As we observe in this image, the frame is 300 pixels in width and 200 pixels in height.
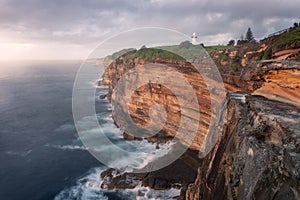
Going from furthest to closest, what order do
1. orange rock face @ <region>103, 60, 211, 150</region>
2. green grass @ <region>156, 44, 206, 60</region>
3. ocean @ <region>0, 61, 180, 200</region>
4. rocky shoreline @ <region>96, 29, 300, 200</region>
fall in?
green grass @ <region>156, 44, 206, 60</region> → orange rock face @ <region>103, 60, 211, 150</region> → ocean @ <region>0, 61, 180, 200</region> → rocky shoreline @ <region>96, 29, 300, 200</region>

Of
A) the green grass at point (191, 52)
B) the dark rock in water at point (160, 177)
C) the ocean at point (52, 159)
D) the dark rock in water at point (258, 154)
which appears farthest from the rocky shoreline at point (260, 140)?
the green grass at point (191, 52)

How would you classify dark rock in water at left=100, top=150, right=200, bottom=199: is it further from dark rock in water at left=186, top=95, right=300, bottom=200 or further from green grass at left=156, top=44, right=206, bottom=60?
dark rock in water at left=186, top=95, right=300, bottom=200

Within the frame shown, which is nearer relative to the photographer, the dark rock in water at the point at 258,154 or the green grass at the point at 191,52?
the dark rock in water at the point at 258,154

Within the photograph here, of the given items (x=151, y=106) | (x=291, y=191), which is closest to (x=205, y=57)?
(x=151, y=106)

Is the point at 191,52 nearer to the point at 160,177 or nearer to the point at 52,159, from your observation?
the point at 160,177

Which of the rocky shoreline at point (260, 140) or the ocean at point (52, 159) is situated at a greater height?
the rocky shoreline at point (260, 140)

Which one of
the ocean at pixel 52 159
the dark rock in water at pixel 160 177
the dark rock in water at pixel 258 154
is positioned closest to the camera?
the dark rock in water at pixel 258 154

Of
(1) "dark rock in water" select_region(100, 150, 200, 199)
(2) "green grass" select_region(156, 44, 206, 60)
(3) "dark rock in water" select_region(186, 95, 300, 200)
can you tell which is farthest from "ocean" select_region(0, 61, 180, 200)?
(3) "dark rock in water" select_region(186, 95, 300, 200)

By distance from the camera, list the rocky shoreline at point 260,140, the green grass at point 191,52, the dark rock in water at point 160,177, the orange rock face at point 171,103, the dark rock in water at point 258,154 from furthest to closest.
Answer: the green grass at point 191,52, the orange rock face at point 171,103, the dark rock in water at point 160,177, the rocky shoreline at point 260,140, the dark rock in water at point 258,154

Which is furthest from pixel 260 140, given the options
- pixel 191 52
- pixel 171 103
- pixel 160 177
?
pixel 191 52

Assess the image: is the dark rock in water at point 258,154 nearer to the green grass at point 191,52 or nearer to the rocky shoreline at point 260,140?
the rocky shoreline at point 260,140
